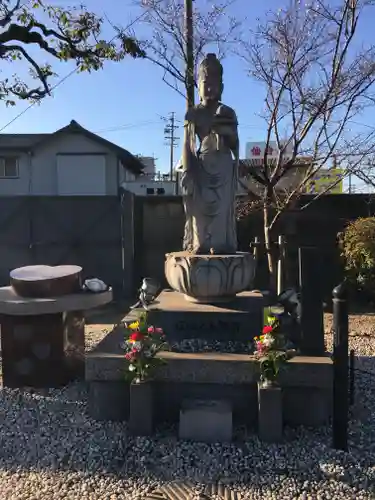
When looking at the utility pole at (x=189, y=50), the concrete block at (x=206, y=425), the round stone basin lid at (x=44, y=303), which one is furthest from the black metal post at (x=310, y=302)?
the utility pole at (x=189, y=50)

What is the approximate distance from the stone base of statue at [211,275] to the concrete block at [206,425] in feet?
3.64

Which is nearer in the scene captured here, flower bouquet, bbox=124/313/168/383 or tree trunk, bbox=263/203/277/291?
flower bouquet, bbox=124/313/168/383

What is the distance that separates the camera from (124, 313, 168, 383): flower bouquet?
3252mm

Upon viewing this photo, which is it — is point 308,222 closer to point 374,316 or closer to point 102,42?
point 374,316

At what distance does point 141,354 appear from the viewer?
10.7ft

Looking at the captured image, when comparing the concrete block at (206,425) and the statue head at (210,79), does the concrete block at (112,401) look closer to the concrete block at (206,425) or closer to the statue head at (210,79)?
the concrete block at (206,425)

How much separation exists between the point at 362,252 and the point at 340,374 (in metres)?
4.23

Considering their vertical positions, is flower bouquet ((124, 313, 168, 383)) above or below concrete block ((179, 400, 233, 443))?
above

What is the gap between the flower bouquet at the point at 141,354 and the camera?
3.25 m

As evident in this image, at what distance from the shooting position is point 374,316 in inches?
296

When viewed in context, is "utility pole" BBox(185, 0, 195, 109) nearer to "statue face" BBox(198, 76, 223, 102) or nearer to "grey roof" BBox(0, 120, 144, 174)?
"statue face" BBox(198, 76, 223, 102)

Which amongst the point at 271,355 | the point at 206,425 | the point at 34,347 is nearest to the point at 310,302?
the point at 271,355

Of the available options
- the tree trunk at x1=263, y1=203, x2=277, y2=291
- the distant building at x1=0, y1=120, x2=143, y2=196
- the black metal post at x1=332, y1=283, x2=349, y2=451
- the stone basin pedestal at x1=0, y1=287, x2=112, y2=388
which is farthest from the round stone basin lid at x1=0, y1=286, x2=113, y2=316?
the distant building at x1=0, y1=120, x2=143, y2=196

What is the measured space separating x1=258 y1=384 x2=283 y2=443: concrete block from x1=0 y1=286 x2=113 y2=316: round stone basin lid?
1938 mm
